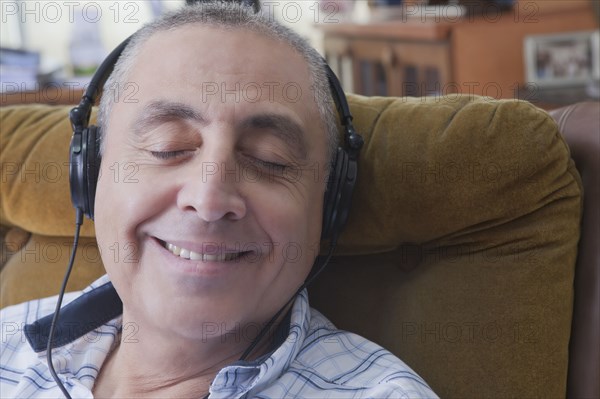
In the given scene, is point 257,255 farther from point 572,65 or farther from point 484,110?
point 572,65

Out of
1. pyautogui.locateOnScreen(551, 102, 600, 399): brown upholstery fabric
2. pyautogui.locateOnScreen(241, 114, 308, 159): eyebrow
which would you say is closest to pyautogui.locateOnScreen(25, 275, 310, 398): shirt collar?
pyautogui.locateOnScreen(241, 114, 308, 159): eyebrow

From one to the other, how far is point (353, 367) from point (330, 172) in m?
0.27

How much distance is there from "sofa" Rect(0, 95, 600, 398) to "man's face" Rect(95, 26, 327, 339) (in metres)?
0.14

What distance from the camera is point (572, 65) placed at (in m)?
2.70

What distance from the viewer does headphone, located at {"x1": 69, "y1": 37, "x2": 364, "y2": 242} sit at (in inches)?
40.9

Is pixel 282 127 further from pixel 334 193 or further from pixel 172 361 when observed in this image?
pixel 172 361

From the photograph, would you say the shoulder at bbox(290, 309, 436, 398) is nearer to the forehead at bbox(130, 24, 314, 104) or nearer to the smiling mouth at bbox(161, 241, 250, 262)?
the smiling mouth at bbox(161, 241, 250, 262)

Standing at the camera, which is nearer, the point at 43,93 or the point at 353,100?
the point at 353,100

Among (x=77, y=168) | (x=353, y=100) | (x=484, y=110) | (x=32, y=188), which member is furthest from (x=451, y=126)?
(x=32, y=188)

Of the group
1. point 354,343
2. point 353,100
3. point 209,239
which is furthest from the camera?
point 353,100

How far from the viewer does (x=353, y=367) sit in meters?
0.98

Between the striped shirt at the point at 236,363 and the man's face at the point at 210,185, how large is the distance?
0.07 m

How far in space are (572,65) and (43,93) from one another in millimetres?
2027

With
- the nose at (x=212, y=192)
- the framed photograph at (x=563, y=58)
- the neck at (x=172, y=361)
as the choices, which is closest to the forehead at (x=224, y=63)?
the nose at (x=212, y=192)
